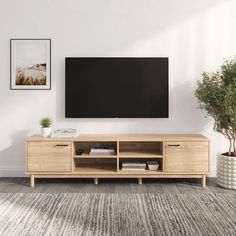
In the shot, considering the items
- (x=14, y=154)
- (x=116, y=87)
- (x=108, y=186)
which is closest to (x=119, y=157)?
(x=108, y=186)

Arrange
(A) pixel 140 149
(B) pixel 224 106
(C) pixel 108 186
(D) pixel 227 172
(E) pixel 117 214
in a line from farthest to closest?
(A) pixel 140 149, (C) pixel 108 186, (D) pixel 227 172, (B) pixel 224 106, (E) pixel 117 214

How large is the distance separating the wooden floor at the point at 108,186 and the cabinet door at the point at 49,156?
8.6 inches

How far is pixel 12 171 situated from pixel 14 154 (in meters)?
0.22

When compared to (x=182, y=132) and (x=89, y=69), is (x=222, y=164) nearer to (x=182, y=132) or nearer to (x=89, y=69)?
(x=182, y=132)

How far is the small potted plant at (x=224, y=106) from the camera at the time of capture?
14.2ft

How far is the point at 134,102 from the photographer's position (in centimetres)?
498

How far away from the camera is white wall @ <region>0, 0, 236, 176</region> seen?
498cm

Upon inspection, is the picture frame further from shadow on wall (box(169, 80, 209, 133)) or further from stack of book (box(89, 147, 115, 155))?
shadow on wall (box(169, 80, 209, 133))

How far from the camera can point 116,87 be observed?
4965 mm

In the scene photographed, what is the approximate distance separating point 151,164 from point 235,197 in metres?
1.04

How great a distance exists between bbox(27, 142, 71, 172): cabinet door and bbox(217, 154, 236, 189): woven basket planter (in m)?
1.73

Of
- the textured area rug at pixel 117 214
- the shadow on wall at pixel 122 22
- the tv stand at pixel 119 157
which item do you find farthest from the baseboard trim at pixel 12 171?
the shadow on wall at pixel 122 22

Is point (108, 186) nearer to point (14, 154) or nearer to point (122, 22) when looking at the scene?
point (14, 154)

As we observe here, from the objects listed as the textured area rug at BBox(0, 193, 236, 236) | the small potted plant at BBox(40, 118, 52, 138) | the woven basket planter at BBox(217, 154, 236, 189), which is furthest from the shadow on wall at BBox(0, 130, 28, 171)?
the woven basket planter at BBox(217, 154, 236, 189)
